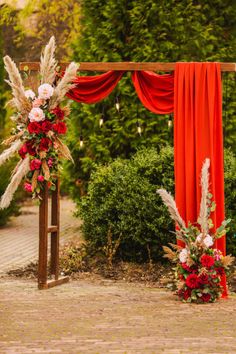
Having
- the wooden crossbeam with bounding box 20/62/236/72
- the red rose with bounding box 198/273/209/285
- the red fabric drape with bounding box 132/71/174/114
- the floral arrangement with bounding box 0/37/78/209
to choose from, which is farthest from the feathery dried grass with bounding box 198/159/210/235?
the floral arrangement with bounding box 0/37/78/209

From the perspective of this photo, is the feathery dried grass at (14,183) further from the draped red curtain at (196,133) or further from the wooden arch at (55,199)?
the draped red curtain at (196,133)

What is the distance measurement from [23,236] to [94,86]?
550cm

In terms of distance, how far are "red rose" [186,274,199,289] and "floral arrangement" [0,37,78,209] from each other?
1.95 meters

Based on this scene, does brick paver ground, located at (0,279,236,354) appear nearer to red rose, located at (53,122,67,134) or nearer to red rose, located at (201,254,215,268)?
red rose, located at (201,254,215,268)

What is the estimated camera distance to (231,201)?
458 inches

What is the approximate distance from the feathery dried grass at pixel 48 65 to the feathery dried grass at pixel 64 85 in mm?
131

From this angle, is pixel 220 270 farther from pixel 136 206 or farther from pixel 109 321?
pixel 136 206

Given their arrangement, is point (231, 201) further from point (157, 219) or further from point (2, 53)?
point (2, 53)

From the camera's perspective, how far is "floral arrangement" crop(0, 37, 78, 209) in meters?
9.70

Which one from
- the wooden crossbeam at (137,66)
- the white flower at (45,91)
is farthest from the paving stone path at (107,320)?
the wooden crossbeam at (137,66)

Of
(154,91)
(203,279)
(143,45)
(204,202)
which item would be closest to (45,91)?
(154,91)

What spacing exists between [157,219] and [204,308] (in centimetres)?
250

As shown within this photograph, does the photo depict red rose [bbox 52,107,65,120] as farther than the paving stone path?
Yes

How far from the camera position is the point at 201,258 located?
9.16 m
